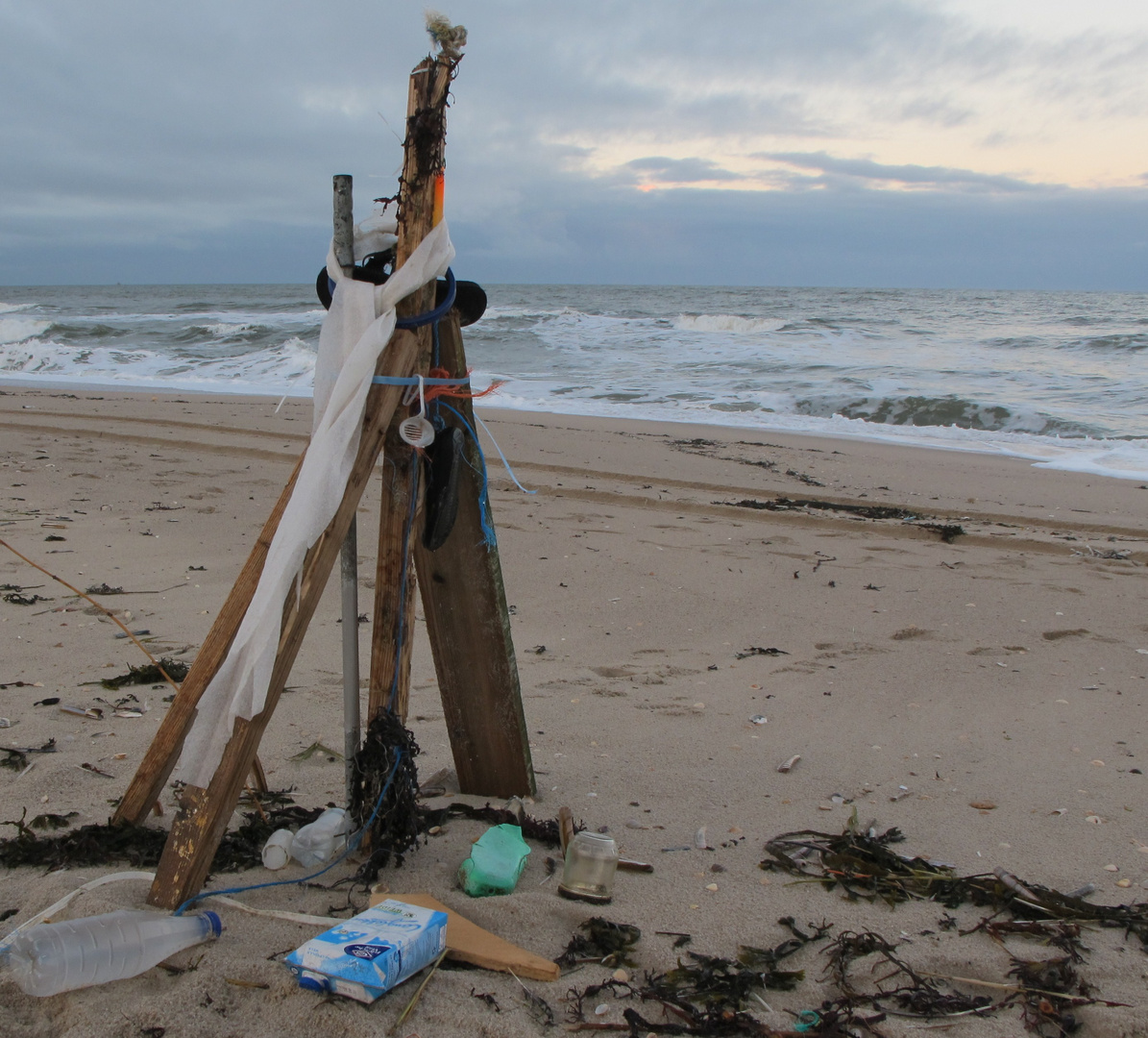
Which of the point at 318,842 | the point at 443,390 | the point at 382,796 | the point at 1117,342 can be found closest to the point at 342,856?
the point at 318,842

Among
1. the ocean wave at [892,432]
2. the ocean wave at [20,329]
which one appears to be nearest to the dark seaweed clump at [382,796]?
the ocean wave at [892,432]

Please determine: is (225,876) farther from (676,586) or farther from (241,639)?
(676,586)

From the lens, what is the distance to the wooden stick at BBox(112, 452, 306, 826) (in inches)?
82.7

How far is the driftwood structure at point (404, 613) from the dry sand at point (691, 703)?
22 cm

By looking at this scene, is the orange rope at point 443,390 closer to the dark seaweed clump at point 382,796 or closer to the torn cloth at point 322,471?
the torn cloth at point 322,471

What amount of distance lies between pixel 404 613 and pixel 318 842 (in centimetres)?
68

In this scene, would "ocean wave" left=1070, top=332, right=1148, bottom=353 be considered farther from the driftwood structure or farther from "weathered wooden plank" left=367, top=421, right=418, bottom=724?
"weathered wooden plank" left=367, top=421, right=418, bottom=724

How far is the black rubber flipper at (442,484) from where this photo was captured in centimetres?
228

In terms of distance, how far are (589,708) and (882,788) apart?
126 cm

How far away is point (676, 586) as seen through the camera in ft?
18.1

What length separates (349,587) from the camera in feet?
7.36

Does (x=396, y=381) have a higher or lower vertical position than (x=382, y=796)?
higher

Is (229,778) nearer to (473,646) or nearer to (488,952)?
(488,952)

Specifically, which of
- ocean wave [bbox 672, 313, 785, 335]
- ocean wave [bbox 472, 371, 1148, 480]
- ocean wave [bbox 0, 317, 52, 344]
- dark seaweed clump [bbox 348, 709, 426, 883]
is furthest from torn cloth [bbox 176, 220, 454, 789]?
ocean wave [bbox 672, 313, 785, 335]
